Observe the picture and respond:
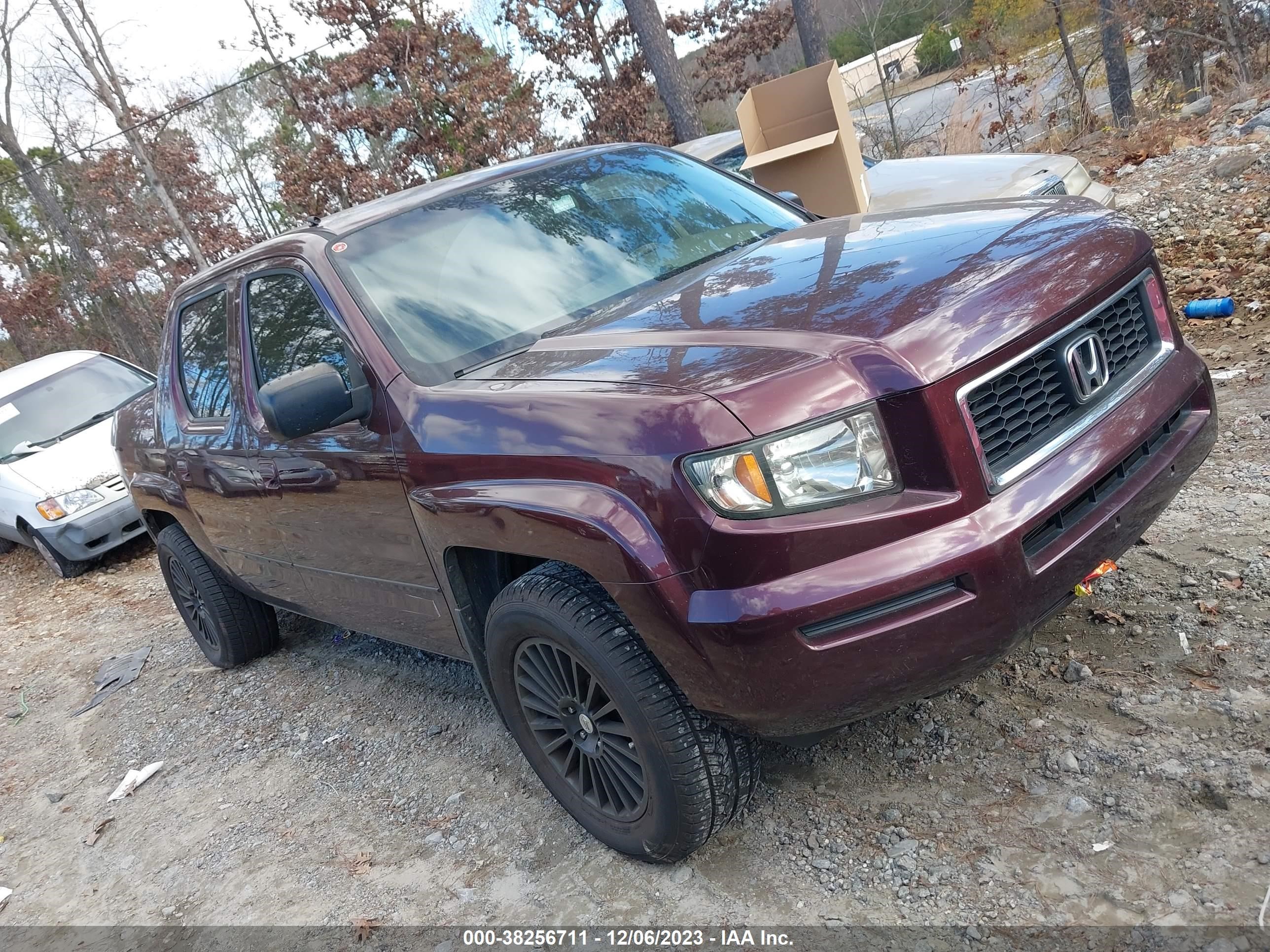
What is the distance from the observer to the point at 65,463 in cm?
839

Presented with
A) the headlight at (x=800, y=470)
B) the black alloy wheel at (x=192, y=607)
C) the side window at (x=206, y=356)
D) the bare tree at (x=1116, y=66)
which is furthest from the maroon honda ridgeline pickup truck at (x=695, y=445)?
the bare tree at (x=1116, y=66)

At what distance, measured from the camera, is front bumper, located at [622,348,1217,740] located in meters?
2.03

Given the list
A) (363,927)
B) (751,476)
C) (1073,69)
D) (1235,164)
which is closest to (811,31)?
(1073,69)

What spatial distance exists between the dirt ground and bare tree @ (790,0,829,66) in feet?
36.5

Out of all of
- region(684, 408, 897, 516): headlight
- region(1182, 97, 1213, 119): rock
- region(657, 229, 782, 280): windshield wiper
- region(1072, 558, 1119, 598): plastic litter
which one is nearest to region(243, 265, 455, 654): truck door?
region(657, 229, 782, 280): windshield wiper

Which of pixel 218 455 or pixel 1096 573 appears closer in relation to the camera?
pixel 1096 573

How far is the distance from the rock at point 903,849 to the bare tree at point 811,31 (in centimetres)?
1370

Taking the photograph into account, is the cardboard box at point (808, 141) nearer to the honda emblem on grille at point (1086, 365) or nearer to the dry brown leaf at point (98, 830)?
the honda emblem on grille at point (1086, 365)

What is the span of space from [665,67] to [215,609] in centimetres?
1090

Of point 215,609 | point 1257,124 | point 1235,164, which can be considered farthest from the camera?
point 1257,124

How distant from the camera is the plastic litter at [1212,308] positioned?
5.43 metres

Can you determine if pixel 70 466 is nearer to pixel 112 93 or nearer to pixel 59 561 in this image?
pixel 59 561

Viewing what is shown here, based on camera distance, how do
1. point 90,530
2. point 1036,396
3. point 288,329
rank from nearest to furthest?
point 1036,396 → point 288,329 → point 90,530

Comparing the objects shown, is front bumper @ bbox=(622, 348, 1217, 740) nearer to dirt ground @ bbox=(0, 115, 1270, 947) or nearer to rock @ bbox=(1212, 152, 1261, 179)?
dirt ground @ bbox=(0, 115, 1270, 947)
